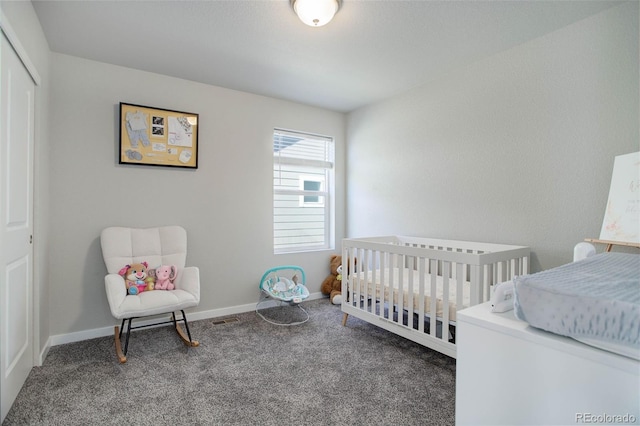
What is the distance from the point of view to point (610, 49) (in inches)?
78.1

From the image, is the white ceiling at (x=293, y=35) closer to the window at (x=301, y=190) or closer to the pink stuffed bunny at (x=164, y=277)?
the window at (x=301, y=190)

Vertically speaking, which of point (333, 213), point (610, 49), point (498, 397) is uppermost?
point (610, 49)

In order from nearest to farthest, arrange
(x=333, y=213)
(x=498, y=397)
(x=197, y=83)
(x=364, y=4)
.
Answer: (x=498, y=397), (x=364, y=4), (x=197, y=83), (x=333, y=213)

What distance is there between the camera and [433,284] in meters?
2.16

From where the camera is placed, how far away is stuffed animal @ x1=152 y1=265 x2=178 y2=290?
2615 mm

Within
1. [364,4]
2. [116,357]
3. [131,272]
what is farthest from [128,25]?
[116,357]

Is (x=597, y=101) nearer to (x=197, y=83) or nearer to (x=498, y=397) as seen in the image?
(x=498, y=397)

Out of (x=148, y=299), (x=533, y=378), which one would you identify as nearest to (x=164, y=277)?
(x=148, y=299)

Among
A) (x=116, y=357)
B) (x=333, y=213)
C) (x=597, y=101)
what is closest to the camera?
(x=597, y=101)

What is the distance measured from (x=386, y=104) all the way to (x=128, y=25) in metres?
2.41

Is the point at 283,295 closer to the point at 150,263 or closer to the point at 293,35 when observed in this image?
the point at 150,263

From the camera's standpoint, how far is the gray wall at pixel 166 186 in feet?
8.41

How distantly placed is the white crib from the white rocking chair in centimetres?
133

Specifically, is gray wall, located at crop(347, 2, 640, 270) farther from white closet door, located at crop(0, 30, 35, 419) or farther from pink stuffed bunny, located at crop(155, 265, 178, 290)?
white closet door, located at crop(0, 30, 35, 419)
